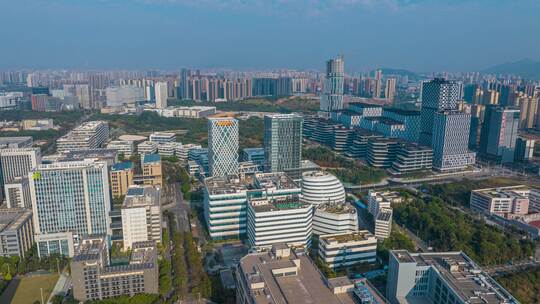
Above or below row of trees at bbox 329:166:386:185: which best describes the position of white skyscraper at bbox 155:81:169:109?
above

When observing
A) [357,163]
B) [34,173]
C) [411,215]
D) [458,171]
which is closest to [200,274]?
[34,173]

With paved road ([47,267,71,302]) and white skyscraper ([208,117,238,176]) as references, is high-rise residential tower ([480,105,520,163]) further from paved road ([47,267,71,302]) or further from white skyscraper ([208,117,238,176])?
paved road ([47,267,71,302])

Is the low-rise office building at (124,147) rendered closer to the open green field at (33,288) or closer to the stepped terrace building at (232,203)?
the stepped terrace building at (232,203)

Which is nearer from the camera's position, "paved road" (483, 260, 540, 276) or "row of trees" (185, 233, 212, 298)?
"row of trees" (185, 233, 212, 298)

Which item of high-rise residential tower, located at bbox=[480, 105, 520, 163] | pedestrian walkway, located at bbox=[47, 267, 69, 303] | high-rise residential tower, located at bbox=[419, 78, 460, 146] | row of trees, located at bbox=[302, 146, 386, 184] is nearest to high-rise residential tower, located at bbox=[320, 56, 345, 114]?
row of trees, located at bbox=[302, 146, 386, 184]

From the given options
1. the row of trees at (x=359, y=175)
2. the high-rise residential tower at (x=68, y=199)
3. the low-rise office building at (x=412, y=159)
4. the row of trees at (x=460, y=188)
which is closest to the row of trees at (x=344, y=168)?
the row of trees at (x=359, y=175)

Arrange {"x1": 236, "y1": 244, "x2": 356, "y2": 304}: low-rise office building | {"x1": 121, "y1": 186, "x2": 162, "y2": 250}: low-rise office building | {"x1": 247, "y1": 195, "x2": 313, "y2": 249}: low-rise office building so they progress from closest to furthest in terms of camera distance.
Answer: {"x1": 236, "y1": 244, "x2": 356, "y2": 304}: low-rise office building → {"x1": 247, "y1": 195, "x2": 313, "y2": 249}: low-rise office building → {"x1": 121, "y1": 186, "x2": 162, "y2": 250}: low-rise office building
